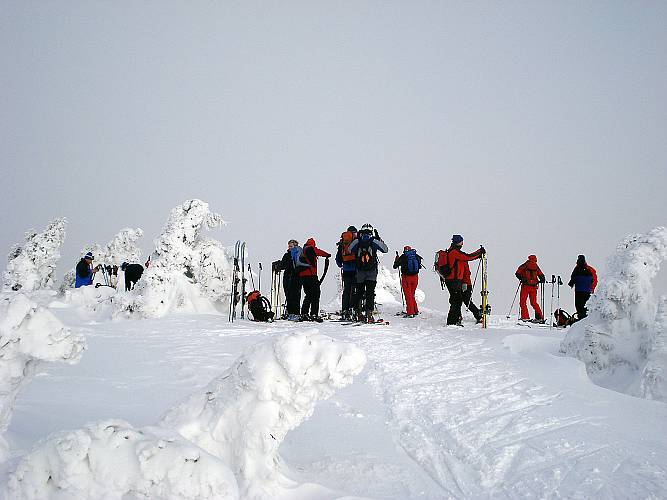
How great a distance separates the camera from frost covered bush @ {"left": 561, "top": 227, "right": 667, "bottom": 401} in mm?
8250

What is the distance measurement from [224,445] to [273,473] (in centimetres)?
32

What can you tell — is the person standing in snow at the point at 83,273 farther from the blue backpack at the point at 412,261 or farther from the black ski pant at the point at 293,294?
the blue backpack at the point at 412,261

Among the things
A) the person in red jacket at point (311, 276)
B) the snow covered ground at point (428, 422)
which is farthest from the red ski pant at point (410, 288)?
the snow covered ground at point (428, 422)

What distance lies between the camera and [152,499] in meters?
2.16

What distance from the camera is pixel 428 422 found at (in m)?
4.62

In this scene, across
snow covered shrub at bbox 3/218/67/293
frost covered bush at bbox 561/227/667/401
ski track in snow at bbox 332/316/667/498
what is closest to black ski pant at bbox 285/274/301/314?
frost covered bush at bbox 561/227/667/401

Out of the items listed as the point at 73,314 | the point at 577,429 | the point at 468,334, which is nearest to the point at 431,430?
the point at 577,429

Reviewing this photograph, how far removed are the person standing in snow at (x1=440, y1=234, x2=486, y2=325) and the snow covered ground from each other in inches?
210

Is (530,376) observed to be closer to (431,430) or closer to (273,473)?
(431,430)

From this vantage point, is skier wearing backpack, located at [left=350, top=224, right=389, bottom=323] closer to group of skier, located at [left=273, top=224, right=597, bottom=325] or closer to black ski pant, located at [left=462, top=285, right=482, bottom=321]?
group of skier, located at [left=273, top=224, right=597, bottom=325]

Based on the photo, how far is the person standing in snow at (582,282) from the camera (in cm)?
1488

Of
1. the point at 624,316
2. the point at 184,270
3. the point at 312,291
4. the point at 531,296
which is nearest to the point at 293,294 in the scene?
the point at 312,291

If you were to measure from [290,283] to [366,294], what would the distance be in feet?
8.72

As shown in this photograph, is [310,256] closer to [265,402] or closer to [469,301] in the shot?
[469,301]
